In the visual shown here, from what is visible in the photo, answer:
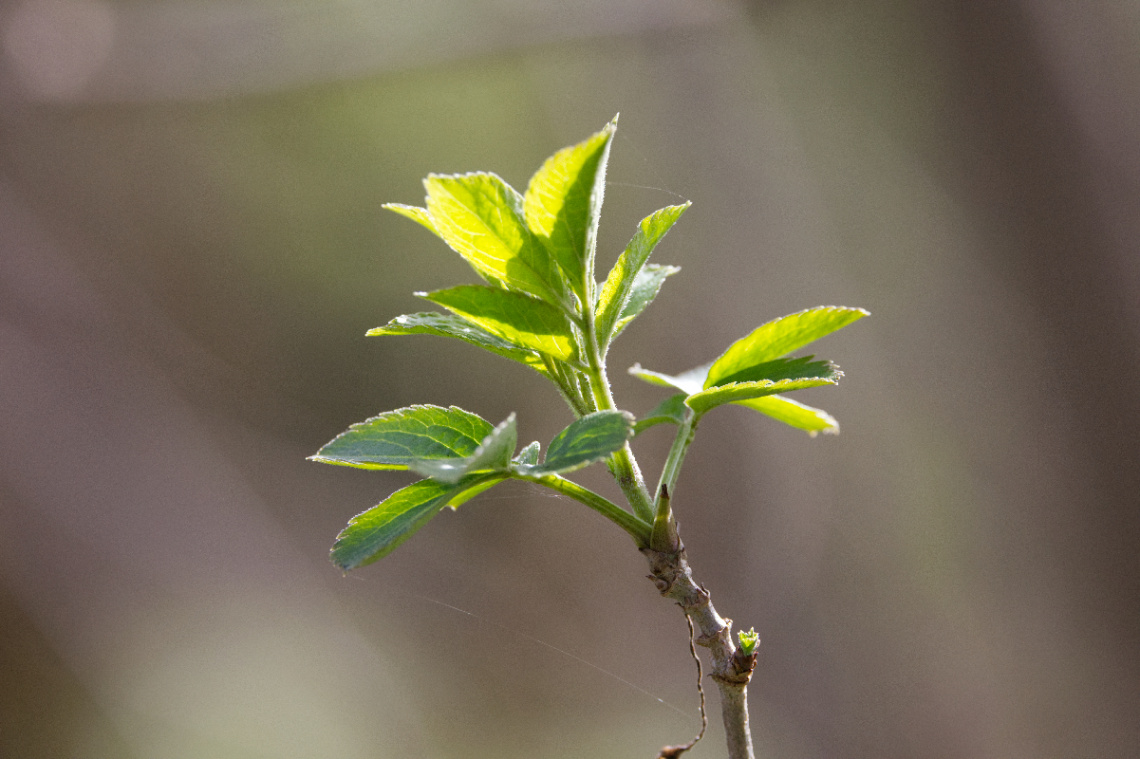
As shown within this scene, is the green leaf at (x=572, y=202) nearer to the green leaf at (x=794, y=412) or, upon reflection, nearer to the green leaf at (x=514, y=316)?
the green leaf at (x=514, y=316)

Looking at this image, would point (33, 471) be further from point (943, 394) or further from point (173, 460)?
point (943, 394)

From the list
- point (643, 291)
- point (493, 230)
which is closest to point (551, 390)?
point (643, 291)

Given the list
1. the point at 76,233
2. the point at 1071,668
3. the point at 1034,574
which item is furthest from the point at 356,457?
the point at 1071,668

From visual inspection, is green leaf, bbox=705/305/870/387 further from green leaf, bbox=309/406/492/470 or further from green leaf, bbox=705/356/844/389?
green leaf, bbox=309/406/492/470

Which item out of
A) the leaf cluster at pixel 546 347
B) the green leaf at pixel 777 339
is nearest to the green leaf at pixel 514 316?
the leaf cluster at pixel 546 347

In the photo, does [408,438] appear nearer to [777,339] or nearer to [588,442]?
[588,442]

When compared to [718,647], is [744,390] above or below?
above

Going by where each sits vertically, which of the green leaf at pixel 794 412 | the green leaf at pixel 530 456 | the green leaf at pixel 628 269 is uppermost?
the green leaf at pixel 628 269
